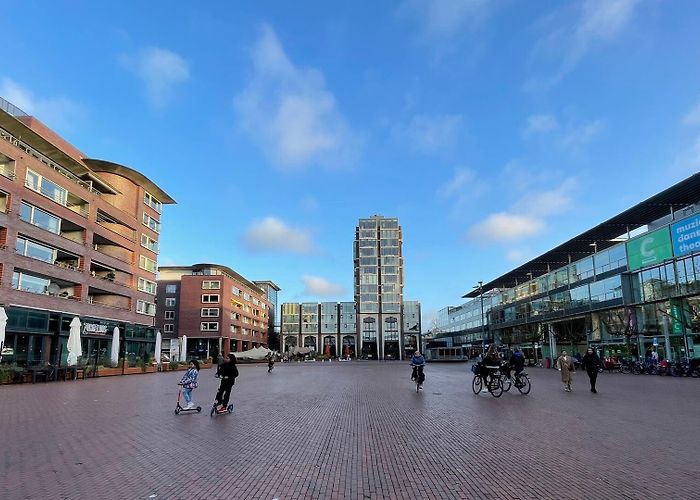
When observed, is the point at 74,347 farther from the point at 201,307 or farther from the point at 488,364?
the point at 201,307

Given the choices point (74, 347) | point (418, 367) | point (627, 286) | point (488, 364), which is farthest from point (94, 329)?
point (627, 286)

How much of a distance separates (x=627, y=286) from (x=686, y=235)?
8.43 metres

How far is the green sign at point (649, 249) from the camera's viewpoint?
37.8 meters

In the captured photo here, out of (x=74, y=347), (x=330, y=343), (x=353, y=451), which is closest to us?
(x=353, y=451)

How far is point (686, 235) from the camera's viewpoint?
3553 cm

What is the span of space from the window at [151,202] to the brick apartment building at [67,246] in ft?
0.40

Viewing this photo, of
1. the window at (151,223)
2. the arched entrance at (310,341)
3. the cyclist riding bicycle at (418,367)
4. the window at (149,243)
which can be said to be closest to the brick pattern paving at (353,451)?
the cyclist riding bicycle at (418,367)

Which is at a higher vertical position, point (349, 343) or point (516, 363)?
point (349, 343)

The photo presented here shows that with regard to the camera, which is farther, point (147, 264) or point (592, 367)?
point (147, 264)

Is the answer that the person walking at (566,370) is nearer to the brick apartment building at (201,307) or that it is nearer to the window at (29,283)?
the window at (29,283)

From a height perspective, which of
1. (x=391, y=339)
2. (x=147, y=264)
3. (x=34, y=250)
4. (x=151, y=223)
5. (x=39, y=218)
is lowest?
(x=391, y=339)

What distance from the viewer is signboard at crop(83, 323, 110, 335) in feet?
135

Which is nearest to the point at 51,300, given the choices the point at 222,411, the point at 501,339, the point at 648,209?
the point at 222,411

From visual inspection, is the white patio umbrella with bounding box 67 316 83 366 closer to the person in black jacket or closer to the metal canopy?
the person in black jacket
